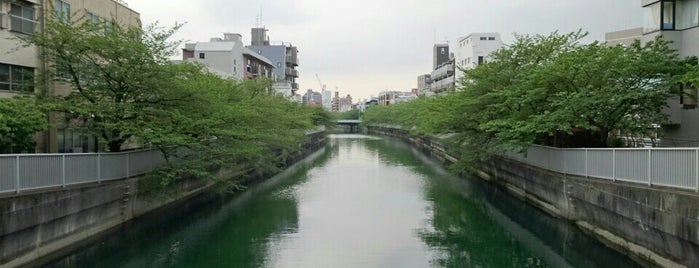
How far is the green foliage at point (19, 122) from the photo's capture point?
16.2 metres

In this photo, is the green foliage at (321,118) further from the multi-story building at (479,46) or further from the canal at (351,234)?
the canal at (351,234)

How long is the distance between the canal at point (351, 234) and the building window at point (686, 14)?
27.5 feet

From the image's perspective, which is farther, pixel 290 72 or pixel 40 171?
pixel 290 72

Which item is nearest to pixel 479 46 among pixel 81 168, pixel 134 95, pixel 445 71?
pixel 445 71

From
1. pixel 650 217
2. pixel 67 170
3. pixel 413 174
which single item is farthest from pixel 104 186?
pixel 413 174

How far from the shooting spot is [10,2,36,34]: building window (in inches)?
811

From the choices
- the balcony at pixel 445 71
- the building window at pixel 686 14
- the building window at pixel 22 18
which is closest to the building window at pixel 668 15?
the building window at pixel 686 14

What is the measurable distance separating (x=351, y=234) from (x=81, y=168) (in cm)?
876

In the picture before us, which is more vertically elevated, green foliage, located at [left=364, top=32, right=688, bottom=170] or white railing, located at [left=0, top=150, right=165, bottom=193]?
green foliage, located at [left=364, top=32, right=688, bottom=170]

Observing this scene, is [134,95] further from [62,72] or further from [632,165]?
[632,165]

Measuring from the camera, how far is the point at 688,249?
11.6m

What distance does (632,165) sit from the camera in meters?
15.4

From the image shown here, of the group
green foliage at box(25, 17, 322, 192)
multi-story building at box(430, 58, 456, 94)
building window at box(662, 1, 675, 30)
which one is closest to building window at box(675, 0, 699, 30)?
building window at box(662, 1, 675, 30)

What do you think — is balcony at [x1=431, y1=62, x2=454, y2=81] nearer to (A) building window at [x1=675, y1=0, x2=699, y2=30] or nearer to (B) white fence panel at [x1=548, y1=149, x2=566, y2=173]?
(B) white fence panel at [x1=548, y1=149, x2=566, y2=173]
